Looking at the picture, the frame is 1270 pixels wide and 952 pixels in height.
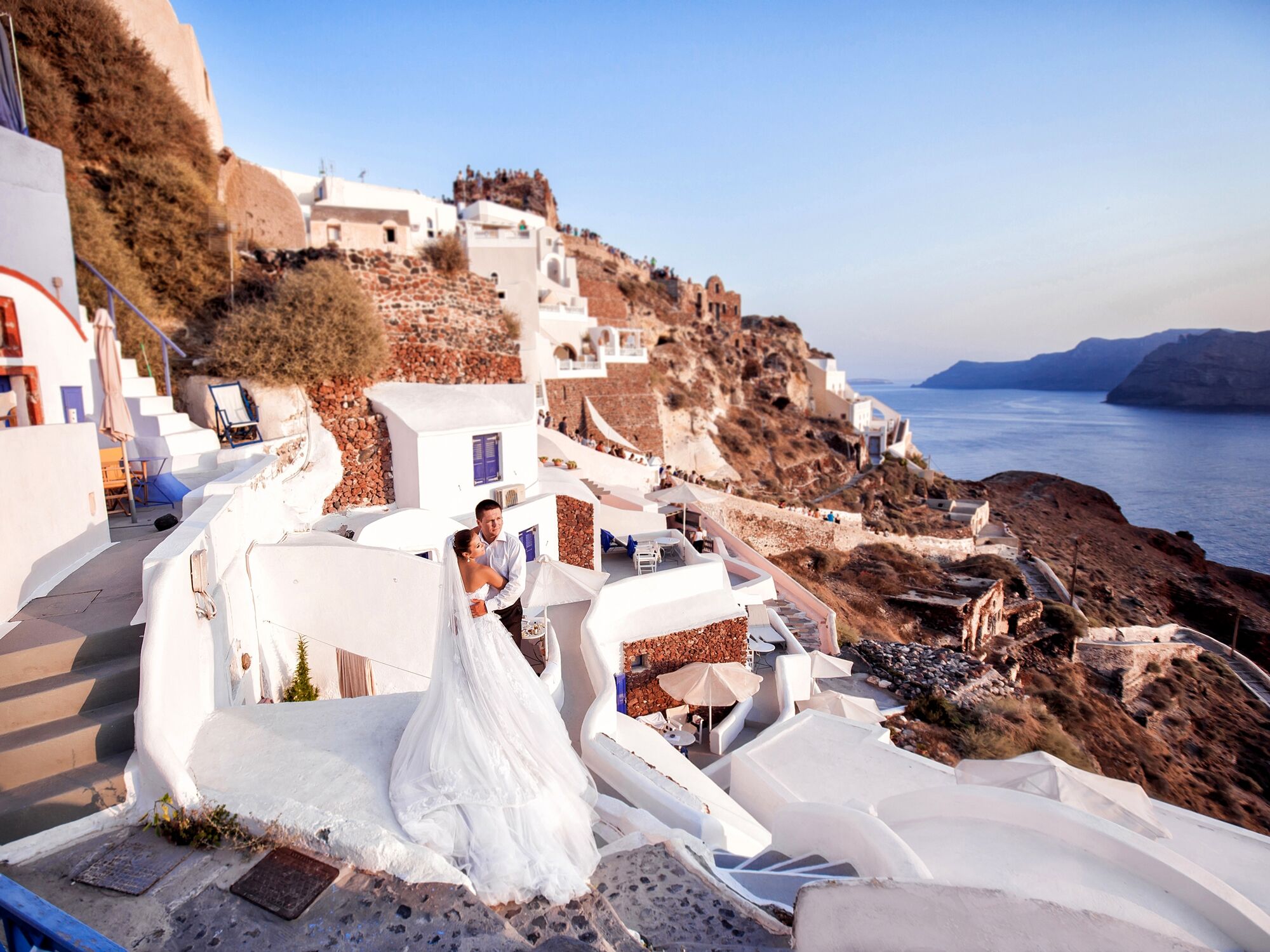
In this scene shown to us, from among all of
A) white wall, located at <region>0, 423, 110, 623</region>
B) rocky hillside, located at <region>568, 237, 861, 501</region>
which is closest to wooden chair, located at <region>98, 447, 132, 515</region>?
white wall, located at <region>0, 423, 110, 623</region>

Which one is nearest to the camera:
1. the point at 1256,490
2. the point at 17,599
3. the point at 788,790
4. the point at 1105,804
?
the point at 17,599

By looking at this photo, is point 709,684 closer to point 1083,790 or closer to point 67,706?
point 1083,790

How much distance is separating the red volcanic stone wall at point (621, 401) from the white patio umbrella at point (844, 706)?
14860mm

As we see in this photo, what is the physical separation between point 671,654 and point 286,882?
26.5 ft

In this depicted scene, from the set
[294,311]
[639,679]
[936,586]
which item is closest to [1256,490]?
[936,586]

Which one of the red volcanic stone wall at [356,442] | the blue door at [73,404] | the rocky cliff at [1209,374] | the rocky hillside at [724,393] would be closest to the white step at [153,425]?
the blue door at [73,404]

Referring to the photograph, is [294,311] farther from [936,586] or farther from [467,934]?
[936,586]

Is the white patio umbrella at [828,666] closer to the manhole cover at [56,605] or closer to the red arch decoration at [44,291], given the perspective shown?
the manhole cover at [56,605]

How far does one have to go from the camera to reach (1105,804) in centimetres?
538

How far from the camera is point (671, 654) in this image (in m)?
10.4

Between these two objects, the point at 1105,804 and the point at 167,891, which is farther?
the point at 1105,804

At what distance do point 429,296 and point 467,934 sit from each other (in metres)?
10.7

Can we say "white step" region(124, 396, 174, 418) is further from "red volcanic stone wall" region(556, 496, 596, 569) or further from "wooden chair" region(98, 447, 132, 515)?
"red volcanic stone wall" region(556, 496, 596, 569)

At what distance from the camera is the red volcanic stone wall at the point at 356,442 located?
952 centimetres
